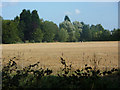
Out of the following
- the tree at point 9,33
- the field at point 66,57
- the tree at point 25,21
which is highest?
the tree at point 25,21

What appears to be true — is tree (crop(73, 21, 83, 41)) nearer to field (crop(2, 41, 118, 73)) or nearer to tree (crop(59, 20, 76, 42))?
tree (crop(59, 20, 76, 42))

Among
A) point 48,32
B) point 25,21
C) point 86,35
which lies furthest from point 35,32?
point 86,35

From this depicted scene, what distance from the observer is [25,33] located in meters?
48.0

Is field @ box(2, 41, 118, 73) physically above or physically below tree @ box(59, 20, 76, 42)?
below

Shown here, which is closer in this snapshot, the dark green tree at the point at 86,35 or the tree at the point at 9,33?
the tree at the point at 9,33

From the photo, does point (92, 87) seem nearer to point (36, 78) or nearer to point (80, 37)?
point (36, 78)

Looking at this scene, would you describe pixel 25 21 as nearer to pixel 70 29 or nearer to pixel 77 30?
pixel 70 29

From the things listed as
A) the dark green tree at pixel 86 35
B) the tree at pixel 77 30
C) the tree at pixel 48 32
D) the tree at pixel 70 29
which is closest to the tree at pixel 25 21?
the tree at pixel 48 32

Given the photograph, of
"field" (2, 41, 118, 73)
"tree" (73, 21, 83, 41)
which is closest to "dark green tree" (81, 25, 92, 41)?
"tree" (73, 21, 83, 41)

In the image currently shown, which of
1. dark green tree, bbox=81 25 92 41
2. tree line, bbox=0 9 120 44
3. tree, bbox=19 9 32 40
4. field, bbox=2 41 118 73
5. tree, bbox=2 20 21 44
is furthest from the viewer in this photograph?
dark green tree, bbox=81 25 92 41

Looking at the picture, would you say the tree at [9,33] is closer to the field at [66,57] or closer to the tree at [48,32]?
the tree at [48,32]

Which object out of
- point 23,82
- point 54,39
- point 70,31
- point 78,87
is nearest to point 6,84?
point 23,82

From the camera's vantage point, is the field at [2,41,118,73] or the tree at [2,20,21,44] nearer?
the field at [2,41,118,73]

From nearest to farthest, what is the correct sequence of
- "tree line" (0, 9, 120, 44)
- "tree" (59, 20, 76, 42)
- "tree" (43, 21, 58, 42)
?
"tree line" (0, 9, 120, 44), "tree" (43, 21, 58, 42), "tree" (59, 20, 76, 42)
